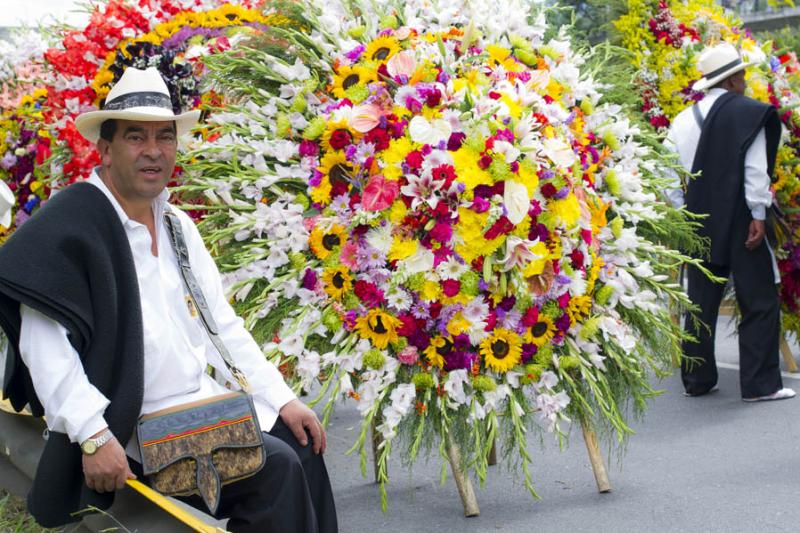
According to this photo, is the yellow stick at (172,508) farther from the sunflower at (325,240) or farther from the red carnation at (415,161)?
the red carnation at (415,161)

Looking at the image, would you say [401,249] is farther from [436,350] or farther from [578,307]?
[578,307]

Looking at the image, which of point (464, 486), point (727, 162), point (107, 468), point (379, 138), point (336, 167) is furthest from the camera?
point (727, 162)

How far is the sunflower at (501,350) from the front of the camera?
165 inches

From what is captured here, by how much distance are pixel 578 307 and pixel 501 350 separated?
411 millimetres

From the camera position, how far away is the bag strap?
3.49 metres

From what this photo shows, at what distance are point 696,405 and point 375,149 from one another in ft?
12.4

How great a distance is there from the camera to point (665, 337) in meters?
4.68

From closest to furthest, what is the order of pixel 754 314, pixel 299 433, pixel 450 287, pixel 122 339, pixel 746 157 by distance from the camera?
pixel 122 339 → pixel 299 433 → pixel 450 287 → pixel 746 157 → pixel 754 314

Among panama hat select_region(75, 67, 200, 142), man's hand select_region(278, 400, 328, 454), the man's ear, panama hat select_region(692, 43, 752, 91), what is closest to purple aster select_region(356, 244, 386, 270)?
man's hand select_region(278, 400, 328, 454)

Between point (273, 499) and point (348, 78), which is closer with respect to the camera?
point (273, 499)

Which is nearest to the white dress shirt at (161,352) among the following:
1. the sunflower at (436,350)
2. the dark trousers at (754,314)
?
the sunflower at (436,350)

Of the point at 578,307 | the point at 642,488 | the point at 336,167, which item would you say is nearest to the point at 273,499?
the point at 336,167

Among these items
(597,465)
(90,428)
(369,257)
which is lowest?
(597,465)

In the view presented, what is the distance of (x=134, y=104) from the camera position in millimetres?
3418
